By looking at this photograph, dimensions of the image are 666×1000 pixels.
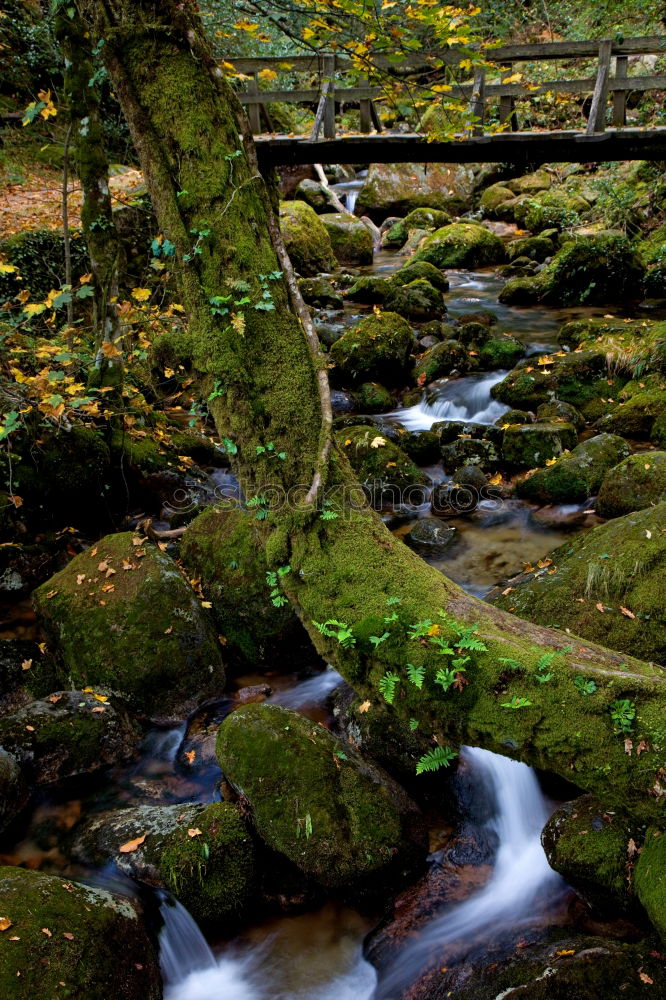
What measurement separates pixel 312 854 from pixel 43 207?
15.5m

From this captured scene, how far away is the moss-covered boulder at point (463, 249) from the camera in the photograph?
18125 mm

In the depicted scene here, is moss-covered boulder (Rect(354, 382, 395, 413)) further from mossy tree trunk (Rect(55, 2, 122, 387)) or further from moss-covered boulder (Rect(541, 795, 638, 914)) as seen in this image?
moss-covered boulder (Rect(541, 795, 638, 914))

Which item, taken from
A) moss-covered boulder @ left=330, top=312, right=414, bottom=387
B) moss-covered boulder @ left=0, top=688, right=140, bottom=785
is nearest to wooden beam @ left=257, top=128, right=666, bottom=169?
moss-covered boulder @ left=330, top=312, right=414, bottom=387

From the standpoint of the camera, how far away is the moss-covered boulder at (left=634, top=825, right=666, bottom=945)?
273cm

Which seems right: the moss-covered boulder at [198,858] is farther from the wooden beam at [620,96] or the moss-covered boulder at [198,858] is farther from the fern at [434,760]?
the wooden beam at [620,96]

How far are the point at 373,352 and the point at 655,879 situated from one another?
9.97 metres

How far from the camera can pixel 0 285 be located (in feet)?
36.6

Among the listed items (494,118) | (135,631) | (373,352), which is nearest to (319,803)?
(135,631)

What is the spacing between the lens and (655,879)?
2.78 meters

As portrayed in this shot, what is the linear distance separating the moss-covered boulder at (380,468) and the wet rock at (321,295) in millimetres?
7283

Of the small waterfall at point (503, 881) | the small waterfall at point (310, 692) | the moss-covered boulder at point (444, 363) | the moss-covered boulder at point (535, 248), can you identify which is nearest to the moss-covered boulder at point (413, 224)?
the moss-covered boulder at point (535, 248)

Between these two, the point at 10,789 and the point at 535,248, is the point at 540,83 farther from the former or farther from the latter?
Result: the point at 10,789

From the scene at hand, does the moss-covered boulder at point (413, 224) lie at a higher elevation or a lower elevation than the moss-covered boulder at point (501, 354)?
higher

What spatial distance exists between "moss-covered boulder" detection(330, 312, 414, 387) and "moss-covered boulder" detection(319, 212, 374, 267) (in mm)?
8422
